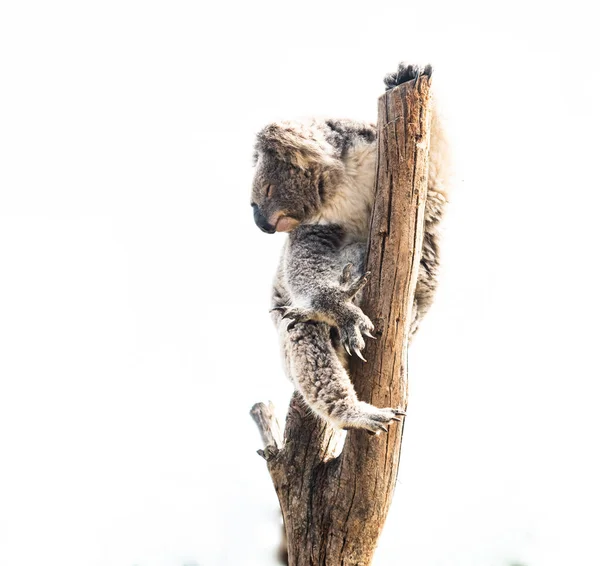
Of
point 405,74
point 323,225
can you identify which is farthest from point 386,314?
point 405,74

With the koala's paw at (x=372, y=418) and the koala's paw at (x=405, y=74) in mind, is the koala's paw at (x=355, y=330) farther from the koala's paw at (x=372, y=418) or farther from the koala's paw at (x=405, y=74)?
the koala's paw at (x=405, y=74)

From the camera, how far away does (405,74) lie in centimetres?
275

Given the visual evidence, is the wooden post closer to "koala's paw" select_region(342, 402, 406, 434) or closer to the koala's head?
"koala's paw" select_region(342, 402, 406, 434)

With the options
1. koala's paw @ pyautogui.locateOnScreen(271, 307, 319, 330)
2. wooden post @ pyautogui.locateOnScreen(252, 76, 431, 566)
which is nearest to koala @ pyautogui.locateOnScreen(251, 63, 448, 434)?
koala's paw @ pyautogui.locateOnScreen(271, 307, 319, 330)

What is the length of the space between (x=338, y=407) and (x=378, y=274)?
0.64 metres

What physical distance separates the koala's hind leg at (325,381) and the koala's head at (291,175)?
63 centimetres

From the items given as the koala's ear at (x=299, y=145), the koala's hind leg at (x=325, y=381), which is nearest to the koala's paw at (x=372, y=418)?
the koala's hind leg at (x=325, y=381)

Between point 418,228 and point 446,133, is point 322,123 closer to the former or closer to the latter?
point 446,133

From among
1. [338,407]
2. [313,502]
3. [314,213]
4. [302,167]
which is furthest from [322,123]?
[313,502]

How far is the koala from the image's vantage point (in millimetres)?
2844

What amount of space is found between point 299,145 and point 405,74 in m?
0.65

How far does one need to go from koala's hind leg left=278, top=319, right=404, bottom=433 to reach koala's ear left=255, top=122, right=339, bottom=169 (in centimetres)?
85

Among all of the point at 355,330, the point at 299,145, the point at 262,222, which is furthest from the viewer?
the point at 262,222

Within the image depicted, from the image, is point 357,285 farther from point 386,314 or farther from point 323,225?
point 323,225
